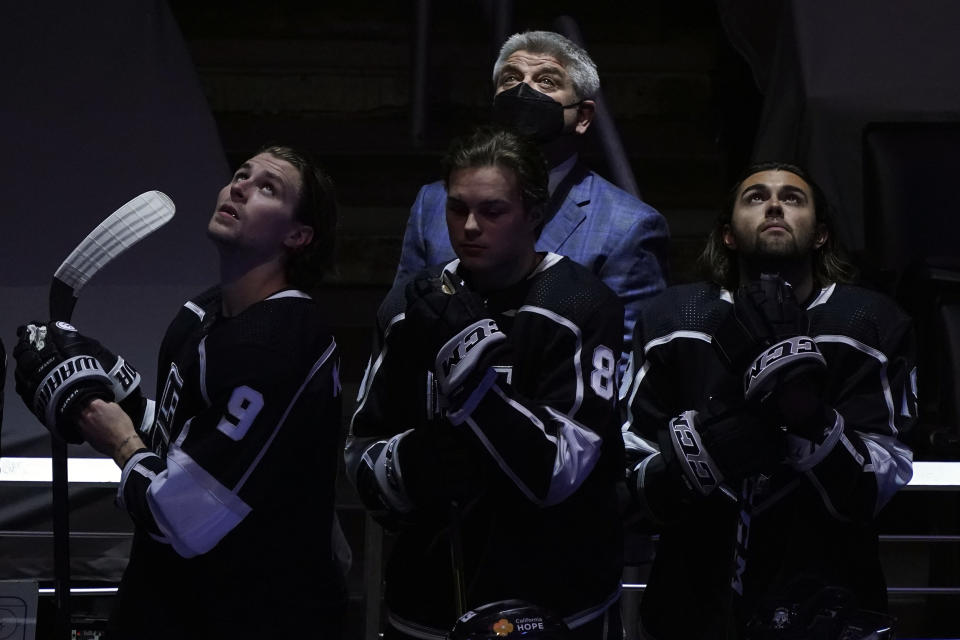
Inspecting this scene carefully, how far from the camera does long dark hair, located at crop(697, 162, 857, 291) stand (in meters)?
3.10

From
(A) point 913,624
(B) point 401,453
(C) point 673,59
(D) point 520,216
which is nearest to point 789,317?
(D) point 520,216

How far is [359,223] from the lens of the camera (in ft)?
18.4

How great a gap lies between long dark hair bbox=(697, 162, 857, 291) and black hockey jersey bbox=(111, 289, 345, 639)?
0.91 metres

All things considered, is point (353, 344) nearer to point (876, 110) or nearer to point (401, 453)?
point (876, 110)

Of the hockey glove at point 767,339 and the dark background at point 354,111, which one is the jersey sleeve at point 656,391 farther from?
the dark background at point 354,111

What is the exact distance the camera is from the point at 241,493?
98.3 inches

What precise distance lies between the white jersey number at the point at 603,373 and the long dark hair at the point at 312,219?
52cm

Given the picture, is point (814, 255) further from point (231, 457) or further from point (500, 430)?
point (231, 457)

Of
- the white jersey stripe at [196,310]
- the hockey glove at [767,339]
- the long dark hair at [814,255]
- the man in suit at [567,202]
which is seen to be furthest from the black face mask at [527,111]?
the white jersey stripe at [196,310]

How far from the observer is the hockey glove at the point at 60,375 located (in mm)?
A: 2559

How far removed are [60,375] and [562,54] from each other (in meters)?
1.31

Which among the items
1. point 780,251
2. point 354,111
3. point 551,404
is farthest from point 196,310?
point 354,111

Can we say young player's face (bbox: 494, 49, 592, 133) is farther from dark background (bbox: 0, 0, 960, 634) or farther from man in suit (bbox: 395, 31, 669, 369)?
dark background (bbox: 0, 0, 960, 634)

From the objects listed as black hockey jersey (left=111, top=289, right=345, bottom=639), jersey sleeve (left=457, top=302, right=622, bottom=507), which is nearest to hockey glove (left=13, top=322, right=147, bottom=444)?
black hockey jersey (left=111, top=289, right=345, bottom=639)
